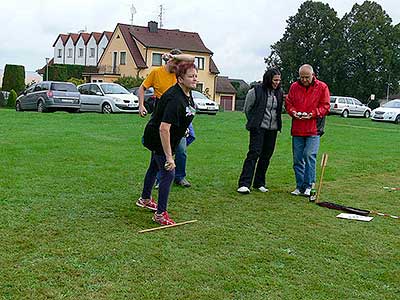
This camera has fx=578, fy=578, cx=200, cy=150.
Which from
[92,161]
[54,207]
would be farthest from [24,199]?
[92,161]

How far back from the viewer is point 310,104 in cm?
752

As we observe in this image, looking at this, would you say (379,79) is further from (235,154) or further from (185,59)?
(185,59)

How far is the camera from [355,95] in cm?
5819

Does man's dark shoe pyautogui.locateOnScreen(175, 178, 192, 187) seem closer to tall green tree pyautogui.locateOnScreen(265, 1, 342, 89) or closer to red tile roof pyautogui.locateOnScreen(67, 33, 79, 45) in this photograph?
tall green tree pyautogui.locateOnScreen(265, 1, 342, 89)

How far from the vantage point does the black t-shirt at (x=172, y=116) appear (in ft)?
17.6

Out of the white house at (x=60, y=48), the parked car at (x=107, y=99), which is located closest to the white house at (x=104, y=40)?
the white house at (x=60, y=48)

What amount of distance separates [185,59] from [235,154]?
230 inches

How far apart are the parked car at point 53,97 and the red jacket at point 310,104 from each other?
54.9ft

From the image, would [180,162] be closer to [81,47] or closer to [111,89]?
[111,89]

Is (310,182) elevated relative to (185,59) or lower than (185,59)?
lower

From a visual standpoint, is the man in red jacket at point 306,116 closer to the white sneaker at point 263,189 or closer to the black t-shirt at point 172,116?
the white sneaker at point 263,189

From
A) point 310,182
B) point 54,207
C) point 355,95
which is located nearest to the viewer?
point 54,207

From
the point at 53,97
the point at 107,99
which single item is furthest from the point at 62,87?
the point at 107,99

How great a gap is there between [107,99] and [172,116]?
63.3ft
